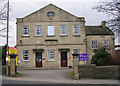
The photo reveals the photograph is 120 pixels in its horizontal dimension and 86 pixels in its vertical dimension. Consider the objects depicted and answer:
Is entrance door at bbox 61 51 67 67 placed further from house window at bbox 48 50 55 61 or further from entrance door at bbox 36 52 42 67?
entrance door at bbox 36 52 42 67

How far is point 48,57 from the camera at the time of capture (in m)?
31.2

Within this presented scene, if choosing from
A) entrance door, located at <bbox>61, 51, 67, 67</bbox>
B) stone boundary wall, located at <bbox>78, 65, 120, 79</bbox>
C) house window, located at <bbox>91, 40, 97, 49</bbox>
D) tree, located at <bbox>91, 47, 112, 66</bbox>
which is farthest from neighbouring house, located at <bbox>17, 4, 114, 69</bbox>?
stone boundary wall, located at <bbox>78, 65, 120, 79</bbox>

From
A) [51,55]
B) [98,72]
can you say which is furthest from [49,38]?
[98,72]

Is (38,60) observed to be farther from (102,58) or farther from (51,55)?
(102,58)

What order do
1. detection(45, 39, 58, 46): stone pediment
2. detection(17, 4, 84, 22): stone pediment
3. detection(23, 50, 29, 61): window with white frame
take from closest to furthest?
detection(23, 50, 29, 61): window with white frame
detection(45, 39, 58, 46): stone pediment
detection(17, 4, 84, 22): stone pediment

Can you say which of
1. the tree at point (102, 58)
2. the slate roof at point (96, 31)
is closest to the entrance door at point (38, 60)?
the slate roof at point (96, 31)

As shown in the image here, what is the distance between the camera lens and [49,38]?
31547 mm

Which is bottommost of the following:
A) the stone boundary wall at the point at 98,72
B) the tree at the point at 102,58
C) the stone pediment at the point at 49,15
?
the stone boundary wall at the point at 98,72

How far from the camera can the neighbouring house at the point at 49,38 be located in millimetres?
31047

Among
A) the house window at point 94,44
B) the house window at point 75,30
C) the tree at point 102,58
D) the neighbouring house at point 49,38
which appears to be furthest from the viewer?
the house window at point 94,44

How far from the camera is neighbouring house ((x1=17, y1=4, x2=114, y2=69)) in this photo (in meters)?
31.0

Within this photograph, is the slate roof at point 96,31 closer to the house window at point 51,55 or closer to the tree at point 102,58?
the house window at point 51,55

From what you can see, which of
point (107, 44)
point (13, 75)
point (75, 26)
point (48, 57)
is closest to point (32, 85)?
point (13, 75)

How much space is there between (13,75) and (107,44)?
2098cm
